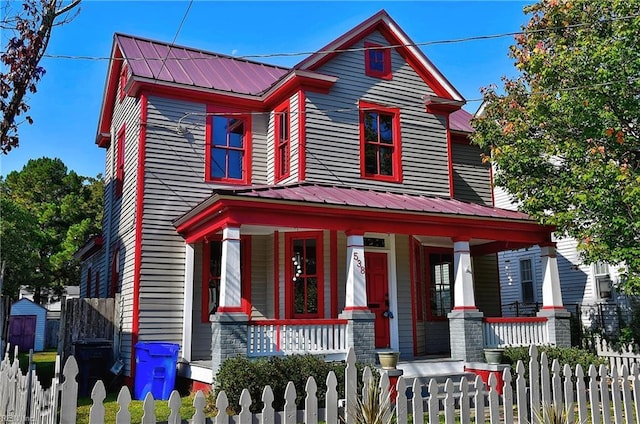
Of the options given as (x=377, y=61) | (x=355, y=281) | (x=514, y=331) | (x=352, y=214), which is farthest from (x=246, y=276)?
(x=377, y=61)

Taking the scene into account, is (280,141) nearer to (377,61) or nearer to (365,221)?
(377,61)

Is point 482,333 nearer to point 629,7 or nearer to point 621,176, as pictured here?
point 621,176

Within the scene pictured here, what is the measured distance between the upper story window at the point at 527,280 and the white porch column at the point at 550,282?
31.1 ft

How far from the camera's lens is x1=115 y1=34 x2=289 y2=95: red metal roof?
15711mm

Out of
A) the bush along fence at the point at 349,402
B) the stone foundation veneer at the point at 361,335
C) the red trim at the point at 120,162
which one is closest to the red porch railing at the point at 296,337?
the stone foundation veneer at the point at 361,335

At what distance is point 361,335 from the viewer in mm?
12117

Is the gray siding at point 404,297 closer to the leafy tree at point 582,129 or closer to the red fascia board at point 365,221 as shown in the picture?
the red fascia board at point 365,221

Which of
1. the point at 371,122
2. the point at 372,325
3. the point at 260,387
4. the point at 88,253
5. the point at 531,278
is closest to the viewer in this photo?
the point at 260,387

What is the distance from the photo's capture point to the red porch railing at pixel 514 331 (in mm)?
13703

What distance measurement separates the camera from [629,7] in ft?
43.3

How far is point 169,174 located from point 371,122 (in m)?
5.50

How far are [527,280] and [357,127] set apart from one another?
1231 cm

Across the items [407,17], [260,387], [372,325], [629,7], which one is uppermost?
[407,17]

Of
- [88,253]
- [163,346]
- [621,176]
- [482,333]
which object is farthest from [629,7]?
[88,253]
